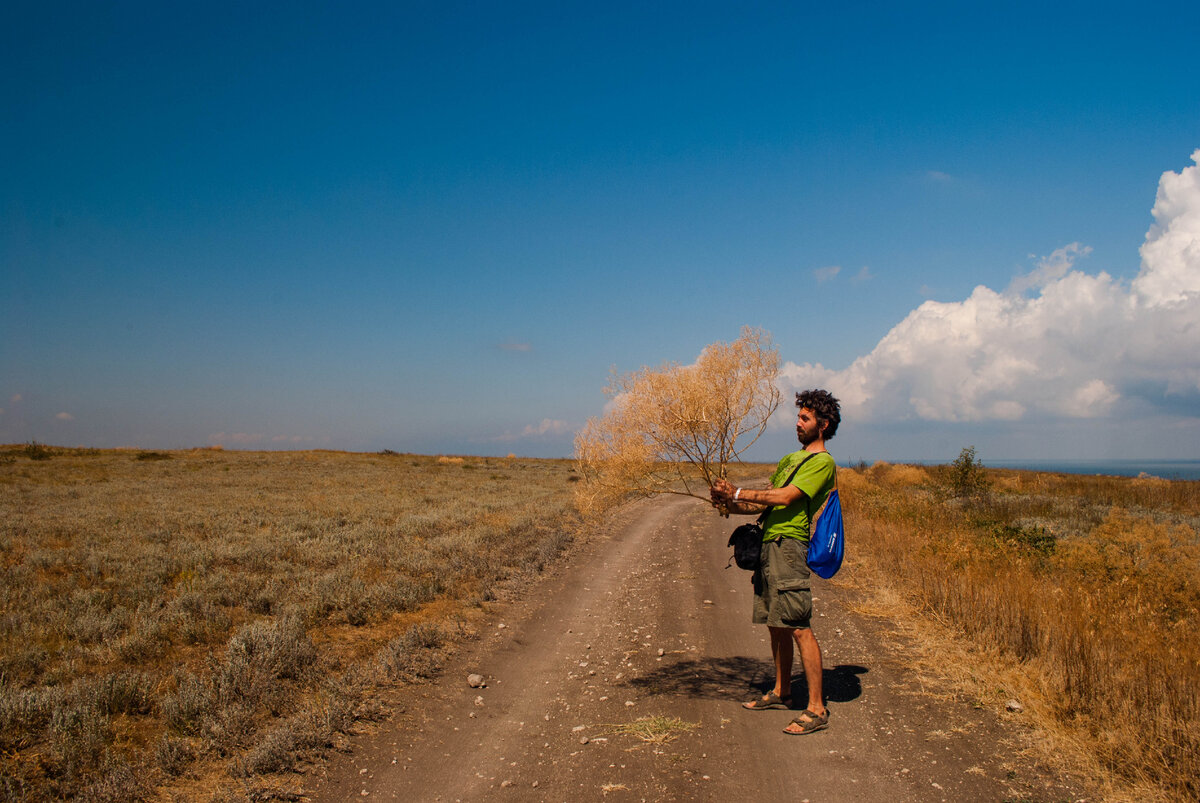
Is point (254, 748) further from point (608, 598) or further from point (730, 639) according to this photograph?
point (608, 598)

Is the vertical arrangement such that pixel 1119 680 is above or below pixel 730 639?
above

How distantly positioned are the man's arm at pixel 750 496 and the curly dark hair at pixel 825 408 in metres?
0.65

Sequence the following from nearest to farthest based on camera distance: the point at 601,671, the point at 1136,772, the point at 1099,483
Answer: the point at 1136,772 < the point at 601,671 < the point at 1099,483

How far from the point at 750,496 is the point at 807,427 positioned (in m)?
0.84

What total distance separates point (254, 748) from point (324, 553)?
8.06 metres

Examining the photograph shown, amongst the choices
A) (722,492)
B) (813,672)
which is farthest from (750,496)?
(813,672)

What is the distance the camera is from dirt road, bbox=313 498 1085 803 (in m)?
4.14

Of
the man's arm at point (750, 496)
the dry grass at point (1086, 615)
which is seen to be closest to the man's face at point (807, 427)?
the man's arm at point (750, 496)

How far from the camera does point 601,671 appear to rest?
21.5 feet

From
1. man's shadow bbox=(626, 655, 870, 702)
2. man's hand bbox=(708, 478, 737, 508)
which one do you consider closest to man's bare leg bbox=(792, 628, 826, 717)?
man's shadow bbox=(626, 655, 870, 702)

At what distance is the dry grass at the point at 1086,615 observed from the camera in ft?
13.7

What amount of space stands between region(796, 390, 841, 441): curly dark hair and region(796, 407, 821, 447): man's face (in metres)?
0.04

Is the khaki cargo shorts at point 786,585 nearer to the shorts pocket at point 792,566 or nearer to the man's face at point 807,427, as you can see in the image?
the shorts pocket at point 792,566

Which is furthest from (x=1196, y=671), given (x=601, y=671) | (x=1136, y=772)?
(x=601, y=671)
